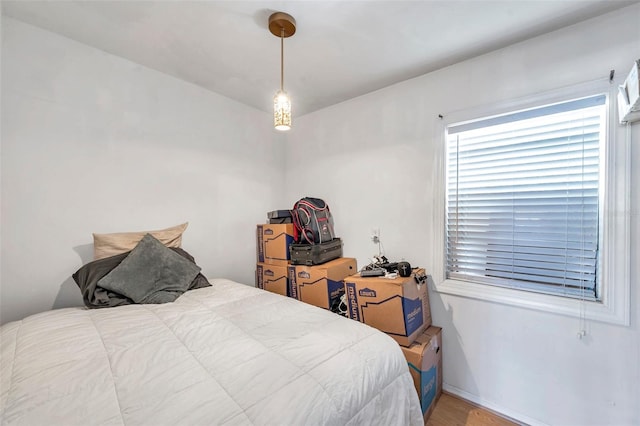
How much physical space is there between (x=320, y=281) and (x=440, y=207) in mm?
1209

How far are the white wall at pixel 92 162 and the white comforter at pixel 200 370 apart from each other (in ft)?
1.77

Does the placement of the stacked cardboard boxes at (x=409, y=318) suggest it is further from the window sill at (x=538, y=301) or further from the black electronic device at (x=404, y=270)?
the window sill at (x=538, y=301)

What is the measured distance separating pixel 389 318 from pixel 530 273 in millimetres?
1044

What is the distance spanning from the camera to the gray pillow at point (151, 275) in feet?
5.54

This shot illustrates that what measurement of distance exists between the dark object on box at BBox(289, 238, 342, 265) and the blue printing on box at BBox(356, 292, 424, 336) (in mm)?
659

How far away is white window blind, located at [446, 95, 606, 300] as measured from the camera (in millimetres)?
1631

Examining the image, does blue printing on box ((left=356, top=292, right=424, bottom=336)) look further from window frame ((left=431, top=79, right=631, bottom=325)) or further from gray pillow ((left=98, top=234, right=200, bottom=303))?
gray pillow ((left=98, top=234, right=200, bottom=303))

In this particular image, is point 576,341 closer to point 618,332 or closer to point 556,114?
point 618,332

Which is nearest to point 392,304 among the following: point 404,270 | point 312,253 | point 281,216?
point 404,270

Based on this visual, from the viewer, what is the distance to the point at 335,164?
9.33 feet

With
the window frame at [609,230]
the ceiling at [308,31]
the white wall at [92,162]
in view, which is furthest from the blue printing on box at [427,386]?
the ceiling at [308,31]

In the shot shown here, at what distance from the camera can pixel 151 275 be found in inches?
71.0

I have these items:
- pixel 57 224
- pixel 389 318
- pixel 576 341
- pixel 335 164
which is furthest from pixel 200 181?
pixel 576 341

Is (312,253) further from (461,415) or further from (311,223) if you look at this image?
(461,415)
